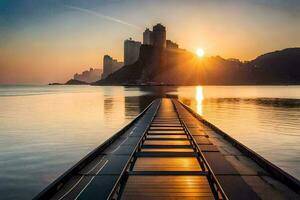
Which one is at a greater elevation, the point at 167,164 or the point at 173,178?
the point at 173,178

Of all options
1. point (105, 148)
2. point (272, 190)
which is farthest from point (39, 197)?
point (105, 148)

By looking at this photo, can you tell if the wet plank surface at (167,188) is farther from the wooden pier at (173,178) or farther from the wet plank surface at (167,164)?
the wet plank surface at (167,164)

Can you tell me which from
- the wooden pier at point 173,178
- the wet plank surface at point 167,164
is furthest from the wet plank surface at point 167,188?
the wet plank surface at point 167,164

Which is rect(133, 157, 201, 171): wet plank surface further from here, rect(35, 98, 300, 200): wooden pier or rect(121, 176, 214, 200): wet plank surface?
rect(121, 176, 214, 200): wet plank surface

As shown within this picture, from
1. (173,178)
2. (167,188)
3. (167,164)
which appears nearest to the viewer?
(167,188)

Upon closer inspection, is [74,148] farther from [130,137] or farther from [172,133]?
[172,133]

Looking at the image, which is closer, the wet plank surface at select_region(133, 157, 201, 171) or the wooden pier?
the wooden pier

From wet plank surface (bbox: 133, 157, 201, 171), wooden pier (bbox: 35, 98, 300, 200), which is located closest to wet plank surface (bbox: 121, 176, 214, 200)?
wooden pier (bbox: 35, 98, 300, 200)

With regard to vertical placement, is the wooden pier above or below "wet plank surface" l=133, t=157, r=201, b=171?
above

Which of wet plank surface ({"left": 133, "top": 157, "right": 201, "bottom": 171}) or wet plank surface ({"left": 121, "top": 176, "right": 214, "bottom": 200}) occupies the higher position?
wet plank surface ({"left": 121, "top": 176, "right": 214, "bottom": 200})

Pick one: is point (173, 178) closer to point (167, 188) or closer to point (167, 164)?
point (167, 188)

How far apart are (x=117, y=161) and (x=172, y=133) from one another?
35.7 ft

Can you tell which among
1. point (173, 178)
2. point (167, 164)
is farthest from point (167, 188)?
point (167, 164)

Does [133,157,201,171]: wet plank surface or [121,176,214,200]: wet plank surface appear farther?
[133,157,201,171]: wet plank surface
